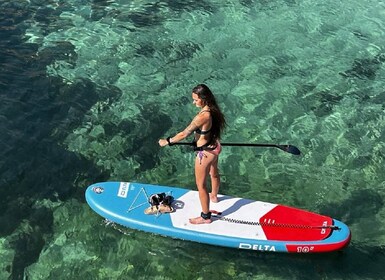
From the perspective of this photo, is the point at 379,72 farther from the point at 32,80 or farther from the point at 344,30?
the point at 32,80

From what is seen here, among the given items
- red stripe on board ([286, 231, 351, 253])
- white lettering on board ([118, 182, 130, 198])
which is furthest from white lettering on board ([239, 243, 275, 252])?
white lettering on board ([118, 182, 130, 198])

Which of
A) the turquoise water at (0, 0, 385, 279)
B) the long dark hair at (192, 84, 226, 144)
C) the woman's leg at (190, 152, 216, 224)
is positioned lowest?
the turquoise water at (0, 0, 385, 279)

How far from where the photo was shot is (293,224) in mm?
9305

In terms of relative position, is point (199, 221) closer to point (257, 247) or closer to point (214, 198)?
point (214, 198)

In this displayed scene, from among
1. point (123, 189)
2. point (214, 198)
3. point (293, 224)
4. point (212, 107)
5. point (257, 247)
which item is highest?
point (212, 107)

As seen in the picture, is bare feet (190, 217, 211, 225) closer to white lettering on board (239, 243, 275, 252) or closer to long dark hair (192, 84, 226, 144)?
white lettering on board (239, 243, 275, 252)

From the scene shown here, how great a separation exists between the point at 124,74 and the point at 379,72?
755cm

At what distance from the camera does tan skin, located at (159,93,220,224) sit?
8.22 m

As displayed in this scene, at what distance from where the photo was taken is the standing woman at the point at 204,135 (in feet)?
26.9

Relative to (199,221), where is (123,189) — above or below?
below

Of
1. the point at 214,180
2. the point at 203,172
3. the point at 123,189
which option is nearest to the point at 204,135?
the point at 203,172

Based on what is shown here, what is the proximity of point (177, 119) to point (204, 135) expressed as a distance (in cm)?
437

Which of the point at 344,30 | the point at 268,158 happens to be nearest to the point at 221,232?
the point at 268,158

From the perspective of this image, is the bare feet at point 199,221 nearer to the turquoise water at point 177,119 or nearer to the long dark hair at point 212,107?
the turquoise water at point 177,119
